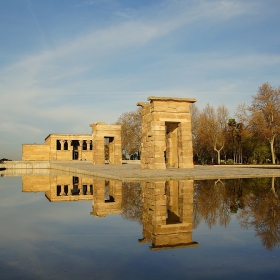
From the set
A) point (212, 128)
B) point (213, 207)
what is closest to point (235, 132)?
point (212, 128)

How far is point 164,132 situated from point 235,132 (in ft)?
96.1

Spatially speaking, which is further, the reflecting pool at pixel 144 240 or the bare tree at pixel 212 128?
the bare tree at pixel 212 128

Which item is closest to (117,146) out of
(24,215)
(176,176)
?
(176,176)

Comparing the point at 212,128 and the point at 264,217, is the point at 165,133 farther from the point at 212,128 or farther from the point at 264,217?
the point at 212,128

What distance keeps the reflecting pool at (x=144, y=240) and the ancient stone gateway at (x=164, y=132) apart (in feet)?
41.1

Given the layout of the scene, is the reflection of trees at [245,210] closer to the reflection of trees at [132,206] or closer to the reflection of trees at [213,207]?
the reflection of trees at [213,207]

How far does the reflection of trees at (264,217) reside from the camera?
4.81 meters

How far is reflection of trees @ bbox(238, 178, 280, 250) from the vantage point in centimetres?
481

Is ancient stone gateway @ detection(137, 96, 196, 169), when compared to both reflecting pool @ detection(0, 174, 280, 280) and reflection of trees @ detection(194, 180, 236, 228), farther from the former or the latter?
reflecting pool @ detection(0, 174, 280, 280)

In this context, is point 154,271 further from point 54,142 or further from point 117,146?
point 54,142

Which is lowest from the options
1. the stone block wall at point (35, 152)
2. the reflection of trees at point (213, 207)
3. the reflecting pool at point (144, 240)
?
the reflecting pool at point (144, 240)

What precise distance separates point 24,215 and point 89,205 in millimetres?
1877

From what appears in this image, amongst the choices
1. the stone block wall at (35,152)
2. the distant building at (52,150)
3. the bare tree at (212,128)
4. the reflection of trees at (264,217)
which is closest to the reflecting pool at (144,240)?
the reflection of trees at (264,217)

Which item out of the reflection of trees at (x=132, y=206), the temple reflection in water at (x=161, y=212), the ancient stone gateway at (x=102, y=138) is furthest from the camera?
the ancient stone gateway at (x=102, y=138)
